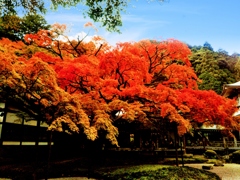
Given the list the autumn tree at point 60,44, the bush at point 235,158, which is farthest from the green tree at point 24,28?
the bush at point 235,158

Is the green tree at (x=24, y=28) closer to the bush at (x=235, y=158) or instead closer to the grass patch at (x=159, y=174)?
the grass patch at (x=159, y=174)

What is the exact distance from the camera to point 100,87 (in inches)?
481

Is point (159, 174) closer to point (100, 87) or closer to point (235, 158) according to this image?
point (100, 87)

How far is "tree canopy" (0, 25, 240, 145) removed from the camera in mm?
8594

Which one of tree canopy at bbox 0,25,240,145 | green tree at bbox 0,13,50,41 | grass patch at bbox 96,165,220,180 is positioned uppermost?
green tree at bbox 0,13,50,41

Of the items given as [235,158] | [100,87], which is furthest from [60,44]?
[235,158]

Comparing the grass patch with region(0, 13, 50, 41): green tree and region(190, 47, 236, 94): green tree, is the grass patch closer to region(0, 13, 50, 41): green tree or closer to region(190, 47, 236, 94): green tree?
region(0, 13, 50, 41): green tree

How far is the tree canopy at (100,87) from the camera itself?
8.59 metres

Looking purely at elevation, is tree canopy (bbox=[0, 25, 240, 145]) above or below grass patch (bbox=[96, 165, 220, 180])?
above

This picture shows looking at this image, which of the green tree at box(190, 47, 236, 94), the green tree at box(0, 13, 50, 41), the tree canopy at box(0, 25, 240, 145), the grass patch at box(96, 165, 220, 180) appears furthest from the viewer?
the green tree at box(190, 47, 236, 94)

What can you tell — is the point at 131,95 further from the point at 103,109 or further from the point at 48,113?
the point at 48,113

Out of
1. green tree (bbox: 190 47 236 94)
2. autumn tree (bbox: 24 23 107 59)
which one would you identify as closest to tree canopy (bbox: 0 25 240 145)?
autumn tree (bbox: 24 23 107 59)

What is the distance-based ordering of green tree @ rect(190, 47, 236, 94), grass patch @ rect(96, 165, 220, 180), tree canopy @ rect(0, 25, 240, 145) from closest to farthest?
tree canopy @ rect(0, 25, 240, 145) → grass patch @ rect(96, 165, 220, 180) → green tree @ rect(190, 47, 236, 94)

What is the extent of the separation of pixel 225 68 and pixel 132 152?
3339 cm
